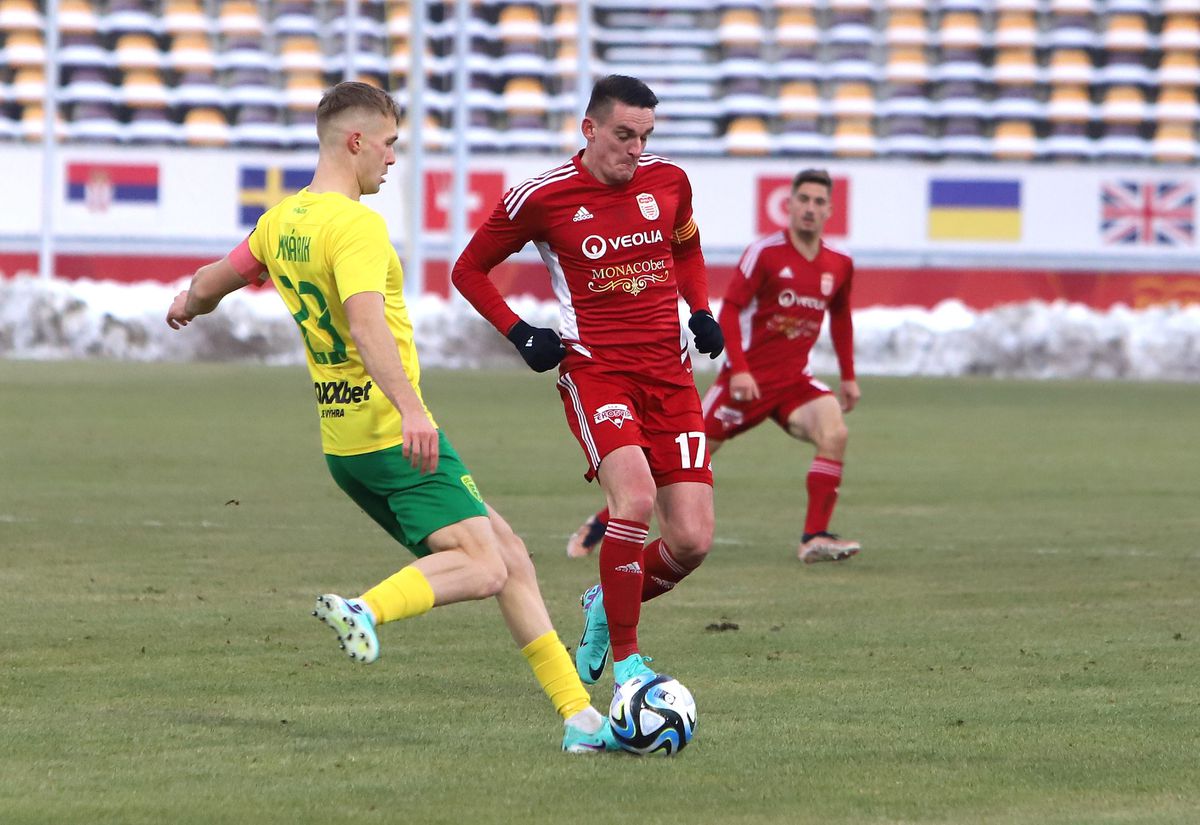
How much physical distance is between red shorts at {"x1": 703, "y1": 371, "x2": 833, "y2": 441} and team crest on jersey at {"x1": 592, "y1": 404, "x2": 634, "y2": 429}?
14.0ft

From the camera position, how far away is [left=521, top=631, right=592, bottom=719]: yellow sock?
5969mm

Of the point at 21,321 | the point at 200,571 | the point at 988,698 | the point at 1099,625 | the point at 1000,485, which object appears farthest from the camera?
the point at 21,321

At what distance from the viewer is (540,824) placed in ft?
16.3

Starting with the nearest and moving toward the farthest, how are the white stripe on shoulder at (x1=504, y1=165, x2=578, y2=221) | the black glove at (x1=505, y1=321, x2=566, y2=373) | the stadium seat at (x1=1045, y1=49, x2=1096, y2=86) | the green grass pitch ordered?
the green grass pitch, the black glove at (x1=505, y1=321, x2=566, y2=373), the white stripe on shoulder at (x1=504, y1=165, x2=578, y2=221), the stadium seat at (x1=1045, y1=49, x2=1096, y2=86)

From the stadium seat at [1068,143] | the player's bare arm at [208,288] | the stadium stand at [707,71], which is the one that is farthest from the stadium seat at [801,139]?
the player's bare arm at [208,288]

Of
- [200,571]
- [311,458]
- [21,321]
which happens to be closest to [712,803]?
[200,571]

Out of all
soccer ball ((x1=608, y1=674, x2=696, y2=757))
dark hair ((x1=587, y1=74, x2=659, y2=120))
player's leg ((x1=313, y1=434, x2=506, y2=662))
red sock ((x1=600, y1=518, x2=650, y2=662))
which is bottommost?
soccer ball ((x1=608, y1=674, x2=696, y2=757))

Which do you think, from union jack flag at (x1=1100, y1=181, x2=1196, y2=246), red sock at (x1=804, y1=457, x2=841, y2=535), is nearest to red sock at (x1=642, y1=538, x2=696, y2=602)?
red sock at (x1=804, y1=457, x2=841, y2=535)

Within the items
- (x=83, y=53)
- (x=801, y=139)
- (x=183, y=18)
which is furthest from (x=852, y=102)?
(x=83, y=53)

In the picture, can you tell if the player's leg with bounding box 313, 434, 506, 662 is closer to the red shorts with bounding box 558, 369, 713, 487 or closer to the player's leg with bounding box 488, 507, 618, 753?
the player's leg with bounding box 488, 507, 618, 753

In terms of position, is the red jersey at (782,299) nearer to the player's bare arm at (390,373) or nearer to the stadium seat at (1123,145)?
the player's bare arm at (390,373)

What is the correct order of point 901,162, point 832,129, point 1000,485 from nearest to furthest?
point 1000,485 < point 901,162 < point 832,129

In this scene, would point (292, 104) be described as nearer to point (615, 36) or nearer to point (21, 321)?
point (615, 36)

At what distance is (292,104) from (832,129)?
34.7 ft
